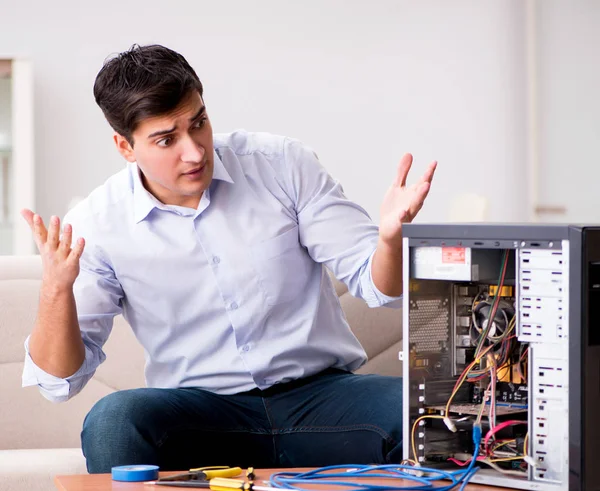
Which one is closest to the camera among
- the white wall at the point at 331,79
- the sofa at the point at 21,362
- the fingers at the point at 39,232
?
the fingers at the point at 39,232

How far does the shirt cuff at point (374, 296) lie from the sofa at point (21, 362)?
0.53 meters

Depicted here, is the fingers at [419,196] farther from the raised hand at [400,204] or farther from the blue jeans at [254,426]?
the blue jeans at [254,426]

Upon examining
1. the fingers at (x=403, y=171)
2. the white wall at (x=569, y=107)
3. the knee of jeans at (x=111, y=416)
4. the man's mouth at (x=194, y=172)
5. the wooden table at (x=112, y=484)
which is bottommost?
the wooden table at (x=112, y=484)

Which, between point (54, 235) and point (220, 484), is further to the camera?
point (54, 235)

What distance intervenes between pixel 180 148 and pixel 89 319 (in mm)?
351

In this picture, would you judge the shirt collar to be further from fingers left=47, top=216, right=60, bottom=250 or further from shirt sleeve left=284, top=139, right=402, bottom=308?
fingers left=47, top=216, right=60, bottom=250

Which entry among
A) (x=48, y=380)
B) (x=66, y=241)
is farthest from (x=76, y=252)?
(x=48, y=380)

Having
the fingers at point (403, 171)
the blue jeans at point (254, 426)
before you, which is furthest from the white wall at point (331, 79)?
the fingers at point (403, 171)

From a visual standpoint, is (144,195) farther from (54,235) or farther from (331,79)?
(331,79)

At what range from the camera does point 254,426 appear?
1.53 m

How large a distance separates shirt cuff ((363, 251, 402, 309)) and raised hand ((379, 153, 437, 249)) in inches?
5.5

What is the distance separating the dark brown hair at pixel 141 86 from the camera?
1534mm

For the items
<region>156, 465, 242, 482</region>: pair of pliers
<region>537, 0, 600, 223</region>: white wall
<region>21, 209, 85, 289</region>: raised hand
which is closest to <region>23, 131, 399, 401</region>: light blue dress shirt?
<region>21, 209, 85, 289</region>: raised hand

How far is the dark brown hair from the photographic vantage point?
1534mm
